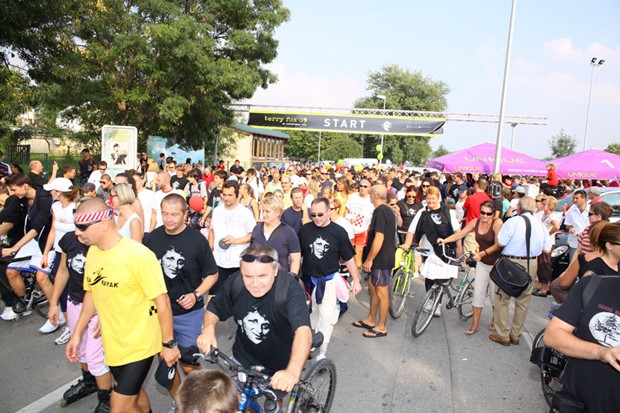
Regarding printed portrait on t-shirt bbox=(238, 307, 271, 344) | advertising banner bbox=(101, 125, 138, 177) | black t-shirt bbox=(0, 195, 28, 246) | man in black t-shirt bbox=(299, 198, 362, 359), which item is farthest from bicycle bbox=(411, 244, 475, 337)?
advertising banner bbox=(101, 125, 138, 177)

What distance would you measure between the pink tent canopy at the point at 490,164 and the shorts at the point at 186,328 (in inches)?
571

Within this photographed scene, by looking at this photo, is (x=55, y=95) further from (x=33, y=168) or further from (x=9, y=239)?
(x=9, y=239)

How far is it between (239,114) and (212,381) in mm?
30070

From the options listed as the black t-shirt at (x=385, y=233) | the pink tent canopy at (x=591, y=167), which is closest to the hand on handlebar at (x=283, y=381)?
the black t-shirt at (x=385, y=233)

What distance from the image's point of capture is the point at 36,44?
40.3ft

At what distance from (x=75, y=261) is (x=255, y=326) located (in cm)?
193

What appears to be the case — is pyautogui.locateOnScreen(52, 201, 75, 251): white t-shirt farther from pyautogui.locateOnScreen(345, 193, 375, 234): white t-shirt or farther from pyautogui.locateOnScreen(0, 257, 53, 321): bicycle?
pyautogui.locateOnScreen(345, 193, 375, 234): white t-shirt

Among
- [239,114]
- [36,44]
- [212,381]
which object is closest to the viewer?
[212,381]

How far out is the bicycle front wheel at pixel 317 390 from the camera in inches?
123

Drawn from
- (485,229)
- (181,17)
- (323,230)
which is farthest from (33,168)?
(181,17)

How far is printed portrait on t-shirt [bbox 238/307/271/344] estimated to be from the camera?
3072 mm

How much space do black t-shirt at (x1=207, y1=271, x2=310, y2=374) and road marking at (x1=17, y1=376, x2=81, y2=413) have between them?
2.20 meters

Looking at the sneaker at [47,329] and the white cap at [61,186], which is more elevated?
the white cap at [61,186]

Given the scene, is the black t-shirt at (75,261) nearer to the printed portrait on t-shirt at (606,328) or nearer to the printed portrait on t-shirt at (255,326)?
the printed portrait on t-shirt at (255,326)
